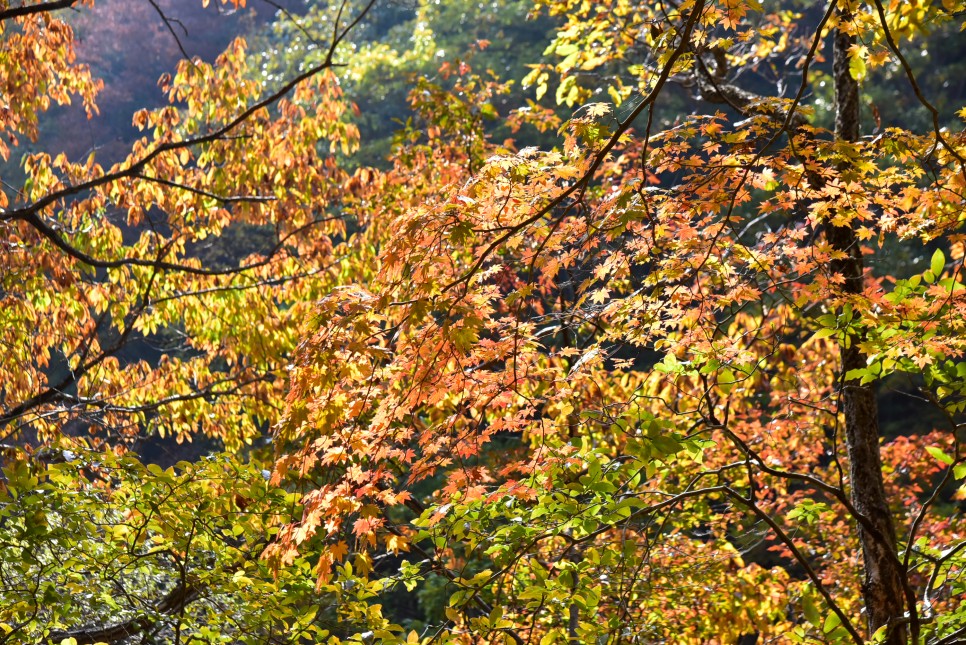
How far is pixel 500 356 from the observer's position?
2707 mm

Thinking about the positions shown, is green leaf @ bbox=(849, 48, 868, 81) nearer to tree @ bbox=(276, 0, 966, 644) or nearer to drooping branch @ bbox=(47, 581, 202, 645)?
tree @ bbox=(276, 0, 966, 644)

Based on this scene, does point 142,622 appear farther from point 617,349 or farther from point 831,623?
point 831,623

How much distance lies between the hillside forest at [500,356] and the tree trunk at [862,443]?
0.02 m

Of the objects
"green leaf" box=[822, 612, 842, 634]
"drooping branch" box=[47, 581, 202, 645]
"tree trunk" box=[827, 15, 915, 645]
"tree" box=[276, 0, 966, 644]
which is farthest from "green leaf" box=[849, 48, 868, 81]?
"drooping branch" box=[47, 581, 202, 645]

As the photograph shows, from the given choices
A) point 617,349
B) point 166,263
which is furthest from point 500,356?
point 166,263

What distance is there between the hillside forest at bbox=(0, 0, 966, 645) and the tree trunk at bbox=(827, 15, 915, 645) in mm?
15

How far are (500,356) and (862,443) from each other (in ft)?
6.29

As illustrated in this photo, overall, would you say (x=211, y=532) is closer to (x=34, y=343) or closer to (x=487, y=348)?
(x=487, y=348)

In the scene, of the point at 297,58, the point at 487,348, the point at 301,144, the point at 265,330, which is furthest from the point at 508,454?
the point at 297,58

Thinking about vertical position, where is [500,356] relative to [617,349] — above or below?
below

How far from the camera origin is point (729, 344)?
117 inches

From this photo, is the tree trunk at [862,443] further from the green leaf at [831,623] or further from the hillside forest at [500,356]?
the green leaf at [831,623]

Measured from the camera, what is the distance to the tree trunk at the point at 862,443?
3461 mm

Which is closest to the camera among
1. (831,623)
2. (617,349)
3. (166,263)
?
(831,623)
